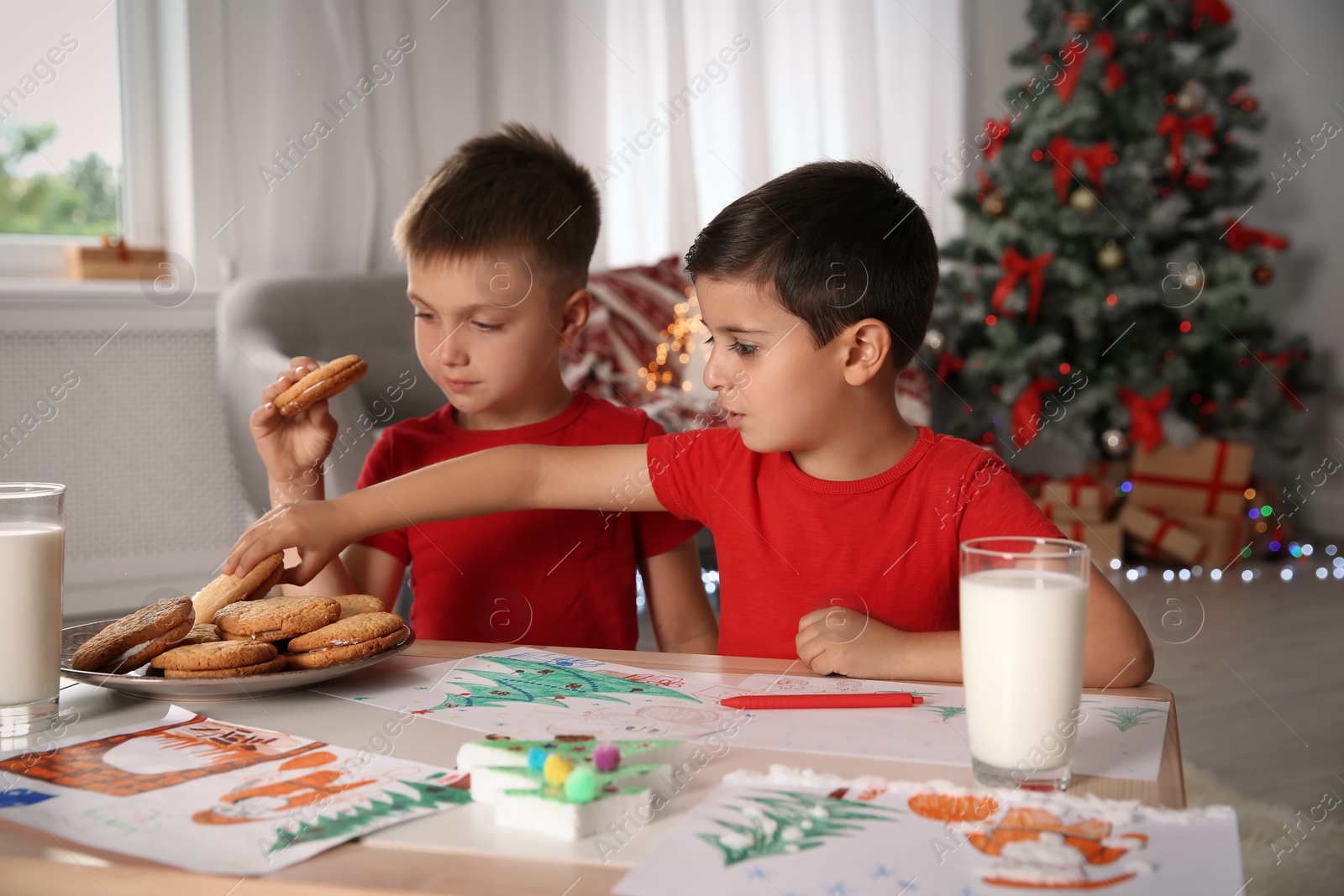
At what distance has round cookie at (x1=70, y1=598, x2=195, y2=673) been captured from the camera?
0.86 meters

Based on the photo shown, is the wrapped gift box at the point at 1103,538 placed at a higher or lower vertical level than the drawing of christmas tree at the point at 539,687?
lower

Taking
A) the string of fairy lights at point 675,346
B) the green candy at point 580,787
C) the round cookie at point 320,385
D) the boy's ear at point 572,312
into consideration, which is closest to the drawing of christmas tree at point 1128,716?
the green candy at point 580,787

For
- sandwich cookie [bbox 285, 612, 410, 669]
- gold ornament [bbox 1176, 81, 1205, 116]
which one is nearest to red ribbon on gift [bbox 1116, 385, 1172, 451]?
gold ornament [bbox 1176, 81, 1205, 116]

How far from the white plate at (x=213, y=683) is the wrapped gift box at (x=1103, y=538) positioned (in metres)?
3.49

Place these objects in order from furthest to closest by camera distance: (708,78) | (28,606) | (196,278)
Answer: (708,78), (196,278), (28,606)

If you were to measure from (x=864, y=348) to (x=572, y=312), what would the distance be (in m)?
0.48

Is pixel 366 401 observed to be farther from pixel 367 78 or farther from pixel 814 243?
pixel 814 243

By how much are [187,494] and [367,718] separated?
9.64ft

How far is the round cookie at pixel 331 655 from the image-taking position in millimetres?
879

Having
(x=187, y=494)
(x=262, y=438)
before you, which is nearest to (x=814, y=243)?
(x=262, y=438)

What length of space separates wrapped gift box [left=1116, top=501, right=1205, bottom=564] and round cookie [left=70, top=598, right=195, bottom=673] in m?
3.70

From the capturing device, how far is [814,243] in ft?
3.89

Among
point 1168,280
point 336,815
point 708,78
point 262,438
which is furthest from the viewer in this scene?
point 708,78

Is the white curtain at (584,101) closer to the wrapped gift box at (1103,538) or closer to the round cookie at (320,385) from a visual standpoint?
the wrapped gift box at (1103,538)
